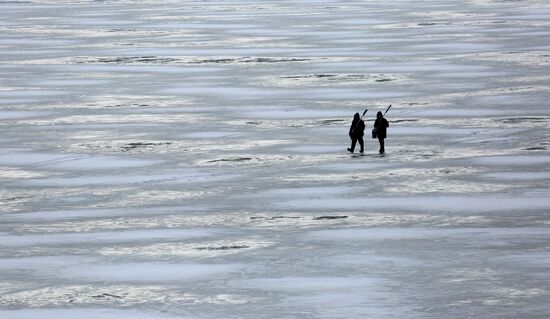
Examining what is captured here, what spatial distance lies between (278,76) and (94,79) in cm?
384

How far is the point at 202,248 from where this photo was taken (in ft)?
49.2

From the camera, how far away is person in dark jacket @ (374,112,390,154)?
68.8 ft

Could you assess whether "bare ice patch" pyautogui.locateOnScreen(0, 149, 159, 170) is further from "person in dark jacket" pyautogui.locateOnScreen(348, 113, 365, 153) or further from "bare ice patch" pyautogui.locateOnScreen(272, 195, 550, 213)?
"bare ice patch" pyautogui.locateOnScreen(272, 195, 550, 213)

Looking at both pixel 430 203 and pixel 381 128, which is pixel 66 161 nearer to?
pixel 381 128

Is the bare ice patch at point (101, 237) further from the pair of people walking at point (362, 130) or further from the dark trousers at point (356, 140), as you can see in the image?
the dark trousers at point (356, 140)

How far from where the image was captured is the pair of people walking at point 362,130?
2102 cm

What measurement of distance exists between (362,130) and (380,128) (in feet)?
1.01

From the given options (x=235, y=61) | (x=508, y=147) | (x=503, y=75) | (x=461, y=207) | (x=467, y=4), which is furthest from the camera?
(x=467, y=4)

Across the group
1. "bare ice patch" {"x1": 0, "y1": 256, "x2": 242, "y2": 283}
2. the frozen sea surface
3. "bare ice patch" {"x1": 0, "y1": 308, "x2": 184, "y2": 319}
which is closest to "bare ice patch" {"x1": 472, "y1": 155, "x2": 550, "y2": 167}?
the frozen sea surface

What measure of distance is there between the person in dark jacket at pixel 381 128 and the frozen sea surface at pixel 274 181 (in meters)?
0.21

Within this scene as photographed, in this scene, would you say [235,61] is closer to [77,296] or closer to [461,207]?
[461,207]

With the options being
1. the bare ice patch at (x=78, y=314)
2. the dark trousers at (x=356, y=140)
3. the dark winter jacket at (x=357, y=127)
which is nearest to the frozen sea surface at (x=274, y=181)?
the bare ice patch at (x=78, y=314)

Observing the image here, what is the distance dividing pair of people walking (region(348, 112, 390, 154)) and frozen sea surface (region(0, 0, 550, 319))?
0.19m

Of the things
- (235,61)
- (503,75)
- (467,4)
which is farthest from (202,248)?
(467,4)
